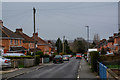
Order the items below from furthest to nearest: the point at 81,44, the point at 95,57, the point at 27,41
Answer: the point at 81,44
the point at 27,41
the point at 95,57

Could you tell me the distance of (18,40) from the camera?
165 feet

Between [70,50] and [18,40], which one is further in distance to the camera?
[70,50]

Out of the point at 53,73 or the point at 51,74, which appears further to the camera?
the point at 53,73

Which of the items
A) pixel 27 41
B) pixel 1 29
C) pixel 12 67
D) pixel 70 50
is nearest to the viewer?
pixel 12 67

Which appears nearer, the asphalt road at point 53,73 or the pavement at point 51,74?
the pavement at point 51,74

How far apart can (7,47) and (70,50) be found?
81994 millimetres

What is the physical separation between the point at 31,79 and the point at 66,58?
3898 centimetres

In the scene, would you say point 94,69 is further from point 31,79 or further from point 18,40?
point 18,40

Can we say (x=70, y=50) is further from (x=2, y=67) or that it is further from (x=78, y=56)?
(x=2, y=67)

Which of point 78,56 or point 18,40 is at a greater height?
point 18,40

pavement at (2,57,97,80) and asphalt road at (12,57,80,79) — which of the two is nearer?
pavement at (2,57,97,80)

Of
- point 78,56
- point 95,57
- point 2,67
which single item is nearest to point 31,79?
point 95,57

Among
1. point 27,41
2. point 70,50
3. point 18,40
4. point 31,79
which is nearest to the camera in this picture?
point 31,79

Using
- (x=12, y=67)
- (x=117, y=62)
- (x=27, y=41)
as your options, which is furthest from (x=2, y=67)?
(x=27, y=41)
